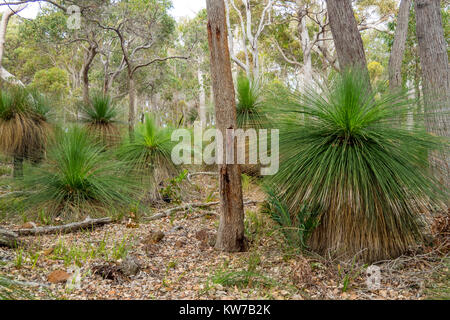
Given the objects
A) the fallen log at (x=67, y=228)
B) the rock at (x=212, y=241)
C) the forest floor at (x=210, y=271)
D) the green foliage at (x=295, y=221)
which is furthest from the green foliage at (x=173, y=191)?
the green foliage at (x=295, y=221)

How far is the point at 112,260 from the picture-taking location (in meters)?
3.16

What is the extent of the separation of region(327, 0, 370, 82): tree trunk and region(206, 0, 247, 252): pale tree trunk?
1.62 metres

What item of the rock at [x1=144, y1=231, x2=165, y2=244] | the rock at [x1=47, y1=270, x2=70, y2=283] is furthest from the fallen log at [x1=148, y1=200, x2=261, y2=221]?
the rock at [x1=47, y1=270, x2=70, y2=283]

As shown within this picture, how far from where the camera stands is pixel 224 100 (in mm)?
3227

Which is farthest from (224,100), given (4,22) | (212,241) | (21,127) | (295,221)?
(4,22)

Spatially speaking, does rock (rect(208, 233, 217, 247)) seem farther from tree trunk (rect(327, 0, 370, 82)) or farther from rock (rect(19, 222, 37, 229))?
tree trunk (rect(327, 0, 370, 82))

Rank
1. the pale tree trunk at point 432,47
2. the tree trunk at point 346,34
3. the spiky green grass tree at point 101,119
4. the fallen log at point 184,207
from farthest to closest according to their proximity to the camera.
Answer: the spiky green grass tree at point 101,119, the fallen log at point 184,207, the pale tree trunk at point 432,47, the tree trunk at point 346,34

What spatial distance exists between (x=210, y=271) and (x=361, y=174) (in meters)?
1.43

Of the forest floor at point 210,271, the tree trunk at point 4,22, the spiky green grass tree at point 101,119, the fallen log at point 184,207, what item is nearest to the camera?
the forest floor at point 210,271

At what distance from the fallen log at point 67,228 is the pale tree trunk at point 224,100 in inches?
68.4

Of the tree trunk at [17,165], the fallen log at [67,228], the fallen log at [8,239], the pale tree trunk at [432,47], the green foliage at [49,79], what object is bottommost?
the fallen log at [67,228]

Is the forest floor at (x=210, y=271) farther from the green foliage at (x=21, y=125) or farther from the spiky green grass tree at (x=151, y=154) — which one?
the green foliage at (x=21, y=125)

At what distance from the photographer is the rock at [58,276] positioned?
2.66 metres

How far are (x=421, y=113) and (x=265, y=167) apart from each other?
1.41 metres
